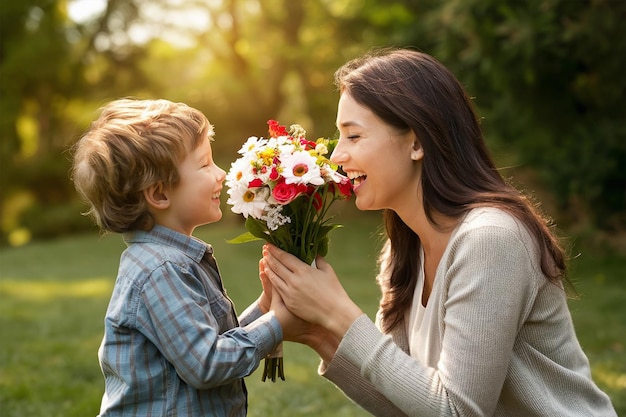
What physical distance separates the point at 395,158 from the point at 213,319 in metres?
0.88

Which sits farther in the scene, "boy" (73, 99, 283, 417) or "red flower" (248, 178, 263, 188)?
"red flower" (248, 178, 263, 188)

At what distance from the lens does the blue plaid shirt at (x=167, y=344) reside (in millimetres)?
2672

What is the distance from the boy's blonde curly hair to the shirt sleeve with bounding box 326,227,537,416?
99 centimetres

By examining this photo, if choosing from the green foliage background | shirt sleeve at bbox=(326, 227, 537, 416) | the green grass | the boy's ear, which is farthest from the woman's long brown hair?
the green foliage background

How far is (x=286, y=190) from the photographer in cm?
290

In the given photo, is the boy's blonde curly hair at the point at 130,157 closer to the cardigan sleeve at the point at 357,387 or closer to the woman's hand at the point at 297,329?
the woman's hand at the point at 297,329

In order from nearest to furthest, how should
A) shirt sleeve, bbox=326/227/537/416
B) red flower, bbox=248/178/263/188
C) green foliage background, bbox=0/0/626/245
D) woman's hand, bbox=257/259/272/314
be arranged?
Answer: 1. shirt sleeve, bbox=326/227/537/416
2. red flower, bbox=248/178/263/188
3. woman's hand, bbox=257/259/272/314
4. green foliage background, bbox=0/0/626/245

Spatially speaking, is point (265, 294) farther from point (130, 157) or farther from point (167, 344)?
point (130, 157)

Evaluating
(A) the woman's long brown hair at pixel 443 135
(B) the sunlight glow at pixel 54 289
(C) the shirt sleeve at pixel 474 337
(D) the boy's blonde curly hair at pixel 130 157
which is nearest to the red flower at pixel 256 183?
(D) the boy's blonde curly hair at pixel 130 157

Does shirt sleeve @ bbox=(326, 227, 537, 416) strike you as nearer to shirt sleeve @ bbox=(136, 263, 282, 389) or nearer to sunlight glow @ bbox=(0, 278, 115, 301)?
shirt sleeve @ bbox=(136, 263, 282, 389)

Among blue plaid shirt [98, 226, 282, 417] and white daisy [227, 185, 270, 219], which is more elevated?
white daisy [227, 185, 270, 219]

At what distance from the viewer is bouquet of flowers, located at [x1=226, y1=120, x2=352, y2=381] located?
9.59 feet

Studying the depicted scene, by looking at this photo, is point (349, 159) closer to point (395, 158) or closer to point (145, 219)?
point (395, 158)

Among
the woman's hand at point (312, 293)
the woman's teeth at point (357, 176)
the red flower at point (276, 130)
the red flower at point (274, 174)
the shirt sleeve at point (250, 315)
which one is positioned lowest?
the shirt sleeve at point (250, 315)
